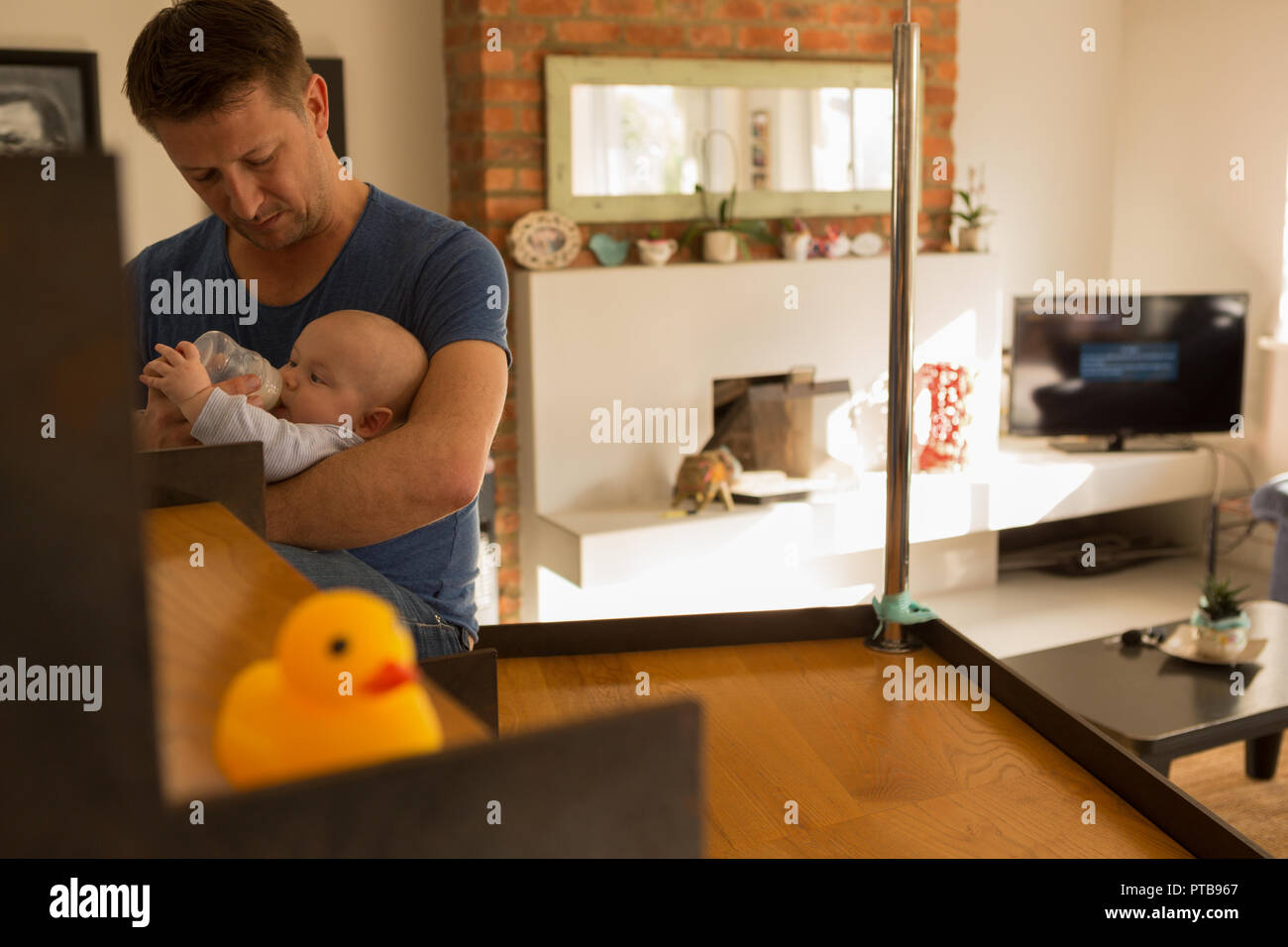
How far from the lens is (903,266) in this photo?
4.56 feet

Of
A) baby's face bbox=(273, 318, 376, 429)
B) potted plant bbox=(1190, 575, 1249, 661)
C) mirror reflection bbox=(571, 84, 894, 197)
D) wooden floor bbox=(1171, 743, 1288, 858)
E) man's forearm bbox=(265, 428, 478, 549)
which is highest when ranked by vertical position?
mirror reflection bbox=(571, 84, 894, 197)

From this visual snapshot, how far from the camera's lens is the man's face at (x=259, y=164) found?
122 cm

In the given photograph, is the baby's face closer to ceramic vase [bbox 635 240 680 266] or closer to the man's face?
the man's face

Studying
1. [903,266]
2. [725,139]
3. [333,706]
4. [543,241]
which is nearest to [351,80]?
[543,241]

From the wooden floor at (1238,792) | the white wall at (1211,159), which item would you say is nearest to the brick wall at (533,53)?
the white wall at (1211,159)

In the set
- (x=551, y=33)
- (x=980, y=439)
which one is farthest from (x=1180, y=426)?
(x=551, y=33)

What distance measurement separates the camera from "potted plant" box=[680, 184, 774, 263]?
13.5 feet

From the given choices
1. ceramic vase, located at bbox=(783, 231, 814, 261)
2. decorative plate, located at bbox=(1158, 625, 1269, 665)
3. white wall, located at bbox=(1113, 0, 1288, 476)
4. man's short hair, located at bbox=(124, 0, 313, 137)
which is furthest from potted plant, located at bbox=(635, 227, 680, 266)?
man's short hair, located at bbox=(124, 0, 313, 137)

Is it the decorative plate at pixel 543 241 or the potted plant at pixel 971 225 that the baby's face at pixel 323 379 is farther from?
the potted plant at pixel 971 225

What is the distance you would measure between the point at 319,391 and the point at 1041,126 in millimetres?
4488

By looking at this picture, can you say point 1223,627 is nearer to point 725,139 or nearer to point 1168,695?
point 1168,695

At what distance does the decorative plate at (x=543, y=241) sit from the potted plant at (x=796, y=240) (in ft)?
2.60

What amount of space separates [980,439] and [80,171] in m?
4.49

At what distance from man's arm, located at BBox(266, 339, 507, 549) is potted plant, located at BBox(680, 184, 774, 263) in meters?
2.92
